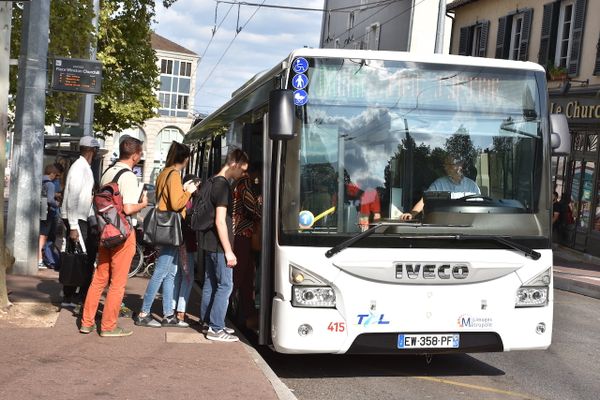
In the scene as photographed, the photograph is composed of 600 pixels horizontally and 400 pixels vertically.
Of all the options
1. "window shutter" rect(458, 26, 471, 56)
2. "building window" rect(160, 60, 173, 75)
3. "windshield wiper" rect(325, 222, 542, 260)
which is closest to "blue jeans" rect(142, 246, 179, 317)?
"windshield wiper" rect(325, 222, 542, 260)

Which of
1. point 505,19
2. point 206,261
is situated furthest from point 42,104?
point 505,19

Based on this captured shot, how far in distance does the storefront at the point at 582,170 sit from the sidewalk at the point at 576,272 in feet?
1.20

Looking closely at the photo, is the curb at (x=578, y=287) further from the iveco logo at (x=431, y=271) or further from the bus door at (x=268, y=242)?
the bus door at (x=268, y=242)

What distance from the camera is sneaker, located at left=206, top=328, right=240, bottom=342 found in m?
7.92

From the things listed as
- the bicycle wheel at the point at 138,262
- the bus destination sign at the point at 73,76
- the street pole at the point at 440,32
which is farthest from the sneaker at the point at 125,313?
the street pole at the point at 440,32

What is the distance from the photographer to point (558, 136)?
767 cm

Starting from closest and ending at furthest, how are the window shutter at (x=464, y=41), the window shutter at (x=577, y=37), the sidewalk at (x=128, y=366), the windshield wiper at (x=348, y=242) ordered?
the sidewalk at (x=128, y=366) < the windshield wiper at (x=348, y=242) < the window shutter at (x=577, y=37) < the window shutter at (x=464, y=41)

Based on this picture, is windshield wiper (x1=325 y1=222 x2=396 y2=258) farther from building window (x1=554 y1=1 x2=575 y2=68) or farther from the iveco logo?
building window (x1=554 y1=1 x2=575 y2=68)

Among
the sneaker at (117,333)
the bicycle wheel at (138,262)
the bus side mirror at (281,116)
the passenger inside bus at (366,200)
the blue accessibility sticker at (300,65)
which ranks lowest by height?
the bicycle wheel at (138,262)

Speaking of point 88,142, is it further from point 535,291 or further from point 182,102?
point 182,102

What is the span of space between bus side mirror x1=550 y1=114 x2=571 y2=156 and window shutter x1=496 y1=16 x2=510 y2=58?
74.4ft

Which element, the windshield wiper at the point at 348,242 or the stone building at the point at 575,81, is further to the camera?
the stone building at the point at 575,81

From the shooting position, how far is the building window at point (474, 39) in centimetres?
3117

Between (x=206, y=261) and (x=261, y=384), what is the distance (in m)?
2.08
